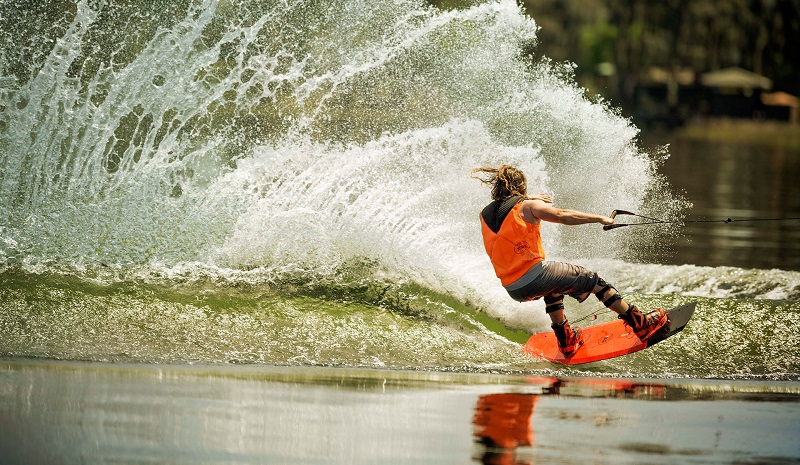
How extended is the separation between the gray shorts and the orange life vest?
0.20 feet

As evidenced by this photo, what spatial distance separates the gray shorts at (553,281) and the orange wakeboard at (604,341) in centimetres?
48

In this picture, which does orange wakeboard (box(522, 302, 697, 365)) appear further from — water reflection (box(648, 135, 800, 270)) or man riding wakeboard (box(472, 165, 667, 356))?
water reflection (box(648, 135, 800, 270))

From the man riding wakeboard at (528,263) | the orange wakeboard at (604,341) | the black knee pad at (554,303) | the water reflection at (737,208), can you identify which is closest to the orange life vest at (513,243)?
the man riding wakeboard at (528,263)

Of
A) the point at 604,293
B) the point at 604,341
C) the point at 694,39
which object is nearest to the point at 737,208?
the point at 604,341

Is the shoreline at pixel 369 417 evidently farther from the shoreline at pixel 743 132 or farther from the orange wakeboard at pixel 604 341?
the shoreline at pixel 743 132

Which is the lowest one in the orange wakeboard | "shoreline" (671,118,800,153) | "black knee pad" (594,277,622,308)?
the orange wakeboard

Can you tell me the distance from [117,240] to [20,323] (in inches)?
79.6

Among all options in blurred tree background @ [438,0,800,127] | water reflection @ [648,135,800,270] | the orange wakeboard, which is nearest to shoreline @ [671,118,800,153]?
blurred tree background @ [438,0,800,127]

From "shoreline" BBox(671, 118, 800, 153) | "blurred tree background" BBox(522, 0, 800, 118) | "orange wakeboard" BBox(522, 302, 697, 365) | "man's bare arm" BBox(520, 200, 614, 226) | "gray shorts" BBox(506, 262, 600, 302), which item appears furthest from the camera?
"blurred tree background" BBox(522, 0, 800, 118)

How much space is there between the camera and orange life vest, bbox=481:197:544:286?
32.0 ft

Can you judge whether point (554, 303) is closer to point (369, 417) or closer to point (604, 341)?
point (604, 341)

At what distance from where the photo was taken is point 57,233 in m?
11.6

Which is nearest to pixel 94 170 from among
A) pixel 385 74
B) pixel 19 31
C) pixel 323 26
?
pixel 19 31

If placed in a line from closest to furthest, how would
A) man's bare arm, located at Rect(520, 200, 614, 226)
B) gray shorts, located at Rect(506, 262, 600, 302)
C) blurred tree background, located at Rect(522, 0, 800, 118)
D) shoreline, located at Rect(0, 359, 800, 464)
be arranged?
shoreline, located at Rect(0, 359, 800, 464)
man's bare arm, located at Rect(520, 200, 614, 226)
gray shorts, located at Rect(506, 262, 600, 302)
blurred tree background, located at Rect(522, 0, 800, 118)
